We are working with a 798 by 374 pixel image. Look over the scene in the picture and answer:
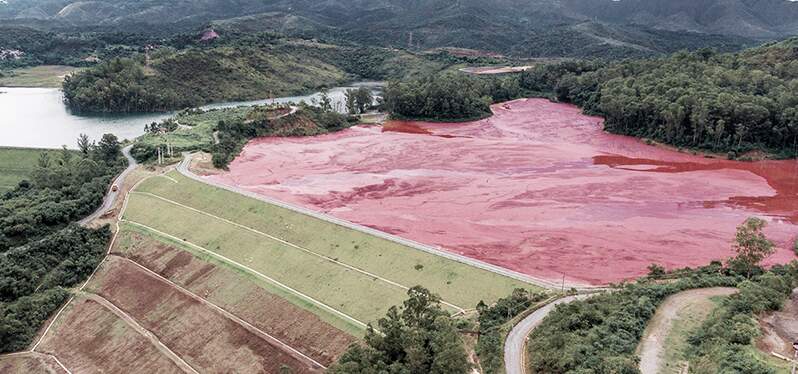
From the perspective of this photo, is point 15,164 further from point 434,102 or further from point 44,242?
point 434,102

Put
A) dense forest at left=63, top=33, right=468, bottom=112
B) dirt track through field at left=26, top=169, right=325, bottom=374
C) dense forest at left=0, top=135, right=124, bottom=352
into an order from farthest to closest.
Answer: dense forest at left=63, top=33, right=468, bottom=112 → dense forest at left=0, top=135, right=124, bottom=352 → dirt track through field at left=26, top=169, right=325, bottom=374

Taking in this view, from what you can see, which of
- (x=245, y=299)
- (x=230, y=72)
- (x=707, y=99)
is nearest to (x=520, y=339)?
(x=245, y=299)

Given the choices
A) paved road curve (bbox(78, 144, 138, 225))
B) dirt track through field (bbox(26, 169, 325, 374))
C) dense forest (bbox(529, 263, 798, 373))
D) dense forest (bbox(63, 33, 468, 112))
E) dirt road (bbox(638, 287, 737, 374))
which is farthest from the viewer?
dense forest (bbox(63, 33, 468, 112))

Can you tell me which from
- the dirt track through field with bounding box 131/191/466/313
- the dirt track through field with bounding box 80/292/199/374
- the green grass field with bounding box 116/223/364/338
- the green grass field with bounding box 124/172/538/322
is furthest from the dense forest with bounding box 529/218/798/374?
the dirt track through field with bounding box 80/292/199/374

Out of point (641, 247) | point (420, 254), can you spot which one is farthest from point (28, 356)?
point (641, 247)

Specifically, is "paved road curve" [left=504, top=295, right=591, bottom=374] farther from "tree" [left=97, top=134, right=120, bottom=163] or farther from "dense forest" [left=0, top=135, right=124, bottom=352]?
"tree" [left=97, top=134, right=120, bottom=163]

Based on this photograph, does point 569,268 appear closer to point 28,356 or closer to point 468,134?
point 28,356
